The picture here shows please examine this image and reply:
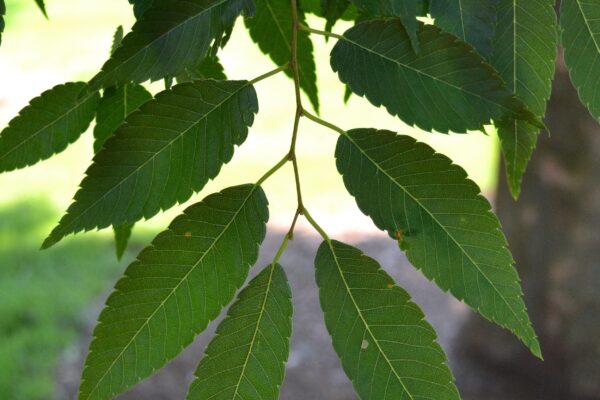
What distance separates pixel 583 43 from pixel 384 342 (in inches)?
14.6

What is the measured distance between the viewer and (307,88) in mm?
1098

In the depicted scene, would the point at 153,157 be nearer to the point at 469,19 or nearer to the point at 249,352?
the point at 249,352

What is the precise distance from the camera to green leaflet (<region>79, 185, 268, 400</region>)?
734 mm

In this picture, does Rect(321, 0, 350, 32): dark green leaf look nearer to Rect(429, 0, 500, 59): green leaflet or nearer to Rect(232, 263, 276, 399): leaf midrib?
Rect(429, 0, 500, 59): green leaflet

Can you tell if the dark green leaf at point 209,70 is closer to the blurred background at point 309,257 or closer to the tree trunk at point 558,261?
the blurred background at point 309,257

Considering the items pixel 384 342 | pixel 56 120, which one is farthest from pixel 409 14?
pixel 56 120

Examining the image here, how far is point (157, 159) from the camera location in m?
0.78

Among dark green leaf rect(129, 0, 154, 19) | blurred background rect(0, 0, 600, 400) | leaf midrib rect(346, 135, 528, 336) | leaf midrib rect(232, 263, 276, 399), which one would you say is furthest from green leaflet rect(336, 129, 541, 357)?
blurred background rect(0, 0, 600, 400)

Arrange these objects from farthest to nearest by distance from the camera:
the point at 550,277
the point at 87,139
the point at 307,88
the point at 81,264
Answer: the point at 87,139 < the point at 81,264 < the point at 550,277 < the point at 307,88

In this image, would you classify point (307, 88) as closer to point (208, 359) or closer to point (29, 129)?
point (29, 129)

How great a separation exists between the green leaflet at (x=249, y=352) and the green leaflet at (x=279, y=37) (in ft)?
1.18

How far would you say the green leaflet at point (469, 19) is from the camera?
0.83 meters

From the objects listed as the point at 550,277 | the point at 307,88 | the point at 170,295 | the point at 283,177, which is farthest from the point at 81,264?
the point at 170,295

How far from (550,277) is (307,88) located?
247 centimetres
